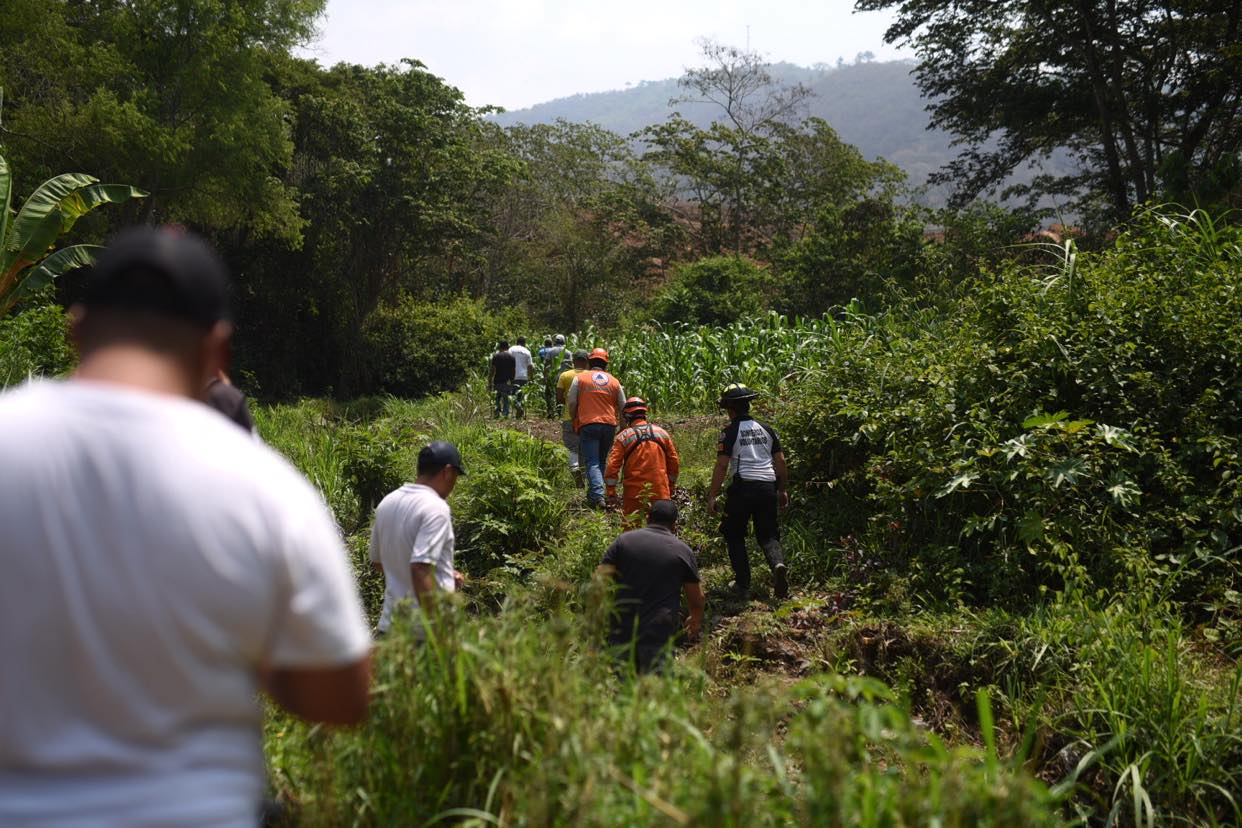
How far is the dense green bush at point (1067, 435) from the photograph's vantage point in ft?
21.6

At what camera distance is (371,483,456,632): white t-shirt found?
4.55 meters

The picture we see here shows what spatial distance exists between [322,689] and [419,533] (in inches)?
115

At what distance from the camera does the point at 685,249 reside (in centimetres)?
4131

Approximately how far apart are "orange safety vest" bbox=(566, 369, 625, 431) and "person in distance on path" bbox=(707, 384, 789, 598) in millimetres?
2379

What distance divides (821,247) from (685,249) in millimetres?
14469

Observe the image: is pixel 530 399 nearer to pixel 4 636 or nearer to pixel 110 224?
pixel 110 224

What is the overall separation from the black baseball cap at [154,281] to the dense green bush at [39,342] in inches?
512

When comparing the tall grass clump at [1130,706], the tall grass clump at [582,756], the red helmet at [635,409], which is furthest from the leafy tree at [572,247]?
the tall grass clump at [582,756]

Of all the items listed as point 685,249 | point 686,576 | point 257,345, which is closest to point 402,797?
point 686,576

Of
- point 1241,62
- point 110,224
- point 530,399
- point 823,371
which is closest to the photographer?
point 823,371

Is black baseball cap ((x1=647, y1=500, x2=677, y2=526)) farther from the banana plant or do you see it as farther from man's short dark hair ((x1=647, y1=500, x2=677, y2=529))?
the banana plant

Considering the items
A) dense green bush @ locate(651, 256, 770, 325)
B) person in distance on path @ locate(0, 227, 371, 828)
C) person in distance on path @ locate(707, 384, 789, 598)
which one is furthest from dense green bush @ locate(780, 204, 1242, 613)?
dense green bush @ locate(651, 256, 770, 325)

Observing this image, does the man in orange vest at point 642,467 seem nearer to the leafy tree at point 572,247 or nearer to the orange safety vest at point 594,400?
the orange safety vest at point 594,400

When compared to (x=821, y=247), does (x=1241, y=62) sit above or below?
above
